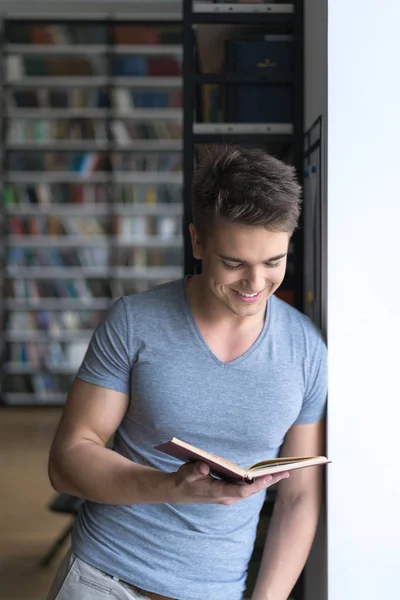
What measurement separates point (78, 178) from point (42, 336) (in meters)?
1.31

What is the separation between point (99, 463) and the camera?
142cm

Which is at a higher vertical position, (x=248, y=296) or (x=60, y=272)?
(x=248, y=296)

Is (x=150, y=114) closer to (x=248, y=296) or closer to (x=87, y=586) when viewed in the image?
(x=248, y=296)

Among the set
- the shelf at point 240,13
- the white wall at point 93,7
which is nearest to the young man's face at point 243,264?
the shelf at point 240,13

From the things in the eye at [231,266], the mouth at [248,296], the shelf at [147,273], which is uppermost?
the eye at [231,266]

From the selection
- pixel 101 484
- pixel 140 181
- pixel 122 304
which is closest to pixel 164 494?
pixel 101 484

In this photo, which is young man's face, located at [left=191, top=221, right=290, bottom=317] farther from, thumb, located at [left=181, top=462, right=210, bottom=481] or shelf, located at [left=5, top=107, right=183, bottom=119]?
shelf, located at [left=5, top=107, right=183, bottom=119]

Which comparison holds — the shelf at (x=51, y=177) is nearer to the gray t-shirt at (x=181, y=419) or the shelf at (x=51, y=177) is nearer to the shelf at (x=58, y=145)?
the shelf at (x=58, y=145)

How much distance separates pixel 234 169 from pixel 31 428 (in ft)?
15.0

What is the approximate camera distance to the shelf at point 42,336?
619 centimetres

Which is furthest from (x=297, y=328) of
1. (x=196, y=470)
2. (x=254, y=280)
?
(x=196, y=470)

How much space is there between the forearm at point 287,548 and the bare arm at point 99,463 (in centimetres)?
35

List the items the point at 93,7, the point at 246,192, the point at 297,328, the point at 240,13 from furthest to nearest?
the point at 93,7, the point at 240,13, the point at 297,328, the point at 246,192
